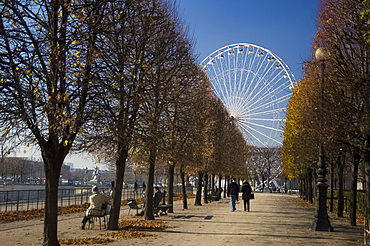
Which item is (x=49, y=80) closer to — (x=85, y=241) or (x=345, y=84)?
(x=85, y=241)

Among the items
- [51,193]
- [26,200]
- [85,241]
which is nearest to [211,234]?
[85,241]

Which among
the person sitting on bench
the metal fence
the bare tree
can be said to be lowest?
the metal fence

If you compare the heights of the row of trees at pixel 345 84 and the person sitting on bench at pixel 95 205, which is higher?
the row of trees at pixel 345 84

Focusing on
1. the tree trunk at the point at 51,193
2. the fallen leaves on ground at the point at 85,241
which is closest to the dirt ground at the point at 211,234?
the fallen leaves on ground at the point at 85,241

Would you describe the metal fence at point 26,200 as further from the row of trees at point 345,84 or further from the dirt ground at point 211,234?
the row of trees at point 345,84

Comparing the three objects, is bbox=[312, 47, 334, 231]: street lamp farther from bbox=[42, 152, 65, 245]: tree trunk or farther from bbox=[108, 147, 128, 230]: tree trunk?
bbox=[42, 152, 65, 245]: tree trunk

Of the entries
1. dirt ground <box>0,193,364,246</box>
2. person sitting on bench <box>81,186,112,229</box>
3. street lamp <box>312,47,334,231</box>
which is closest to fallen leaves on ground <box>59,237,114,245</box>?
dirt ground <box>0,193,364,246</box>

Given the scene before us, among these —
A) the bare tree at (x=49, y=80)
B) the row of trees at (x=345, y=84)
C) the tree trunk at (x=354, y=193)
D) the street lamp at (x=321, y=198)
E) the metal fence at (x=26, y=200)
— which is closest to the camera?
the bare tree at (x=49, y=80)

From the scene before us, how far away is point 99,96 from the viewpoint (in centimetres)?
1119

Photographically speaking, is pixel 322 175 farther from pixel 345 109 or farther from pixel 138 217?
pixel 138 217

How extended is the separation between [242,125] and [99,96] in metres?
50.6

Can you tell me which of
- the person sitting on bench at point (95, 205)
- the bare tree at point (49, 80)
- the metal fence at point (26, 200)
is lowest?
the metal fence at point (26, 200)

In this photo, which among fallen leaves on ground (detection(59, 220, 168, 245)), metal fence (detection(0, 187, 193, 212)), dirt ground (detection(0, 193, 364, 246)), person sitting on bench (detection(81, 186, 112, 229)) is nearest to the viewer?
fallen leaves on ground (detection(59, 220, 168, 245))

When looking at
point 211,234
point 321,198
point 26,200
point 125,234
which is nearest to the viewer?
point 125,234
